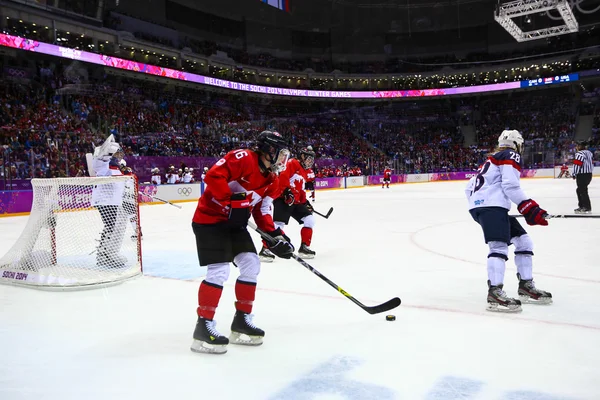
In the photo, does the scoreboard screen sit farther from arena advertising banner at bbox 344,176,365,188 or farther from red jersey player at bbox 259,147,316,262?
red jersey player at bbox 259,147,316,262

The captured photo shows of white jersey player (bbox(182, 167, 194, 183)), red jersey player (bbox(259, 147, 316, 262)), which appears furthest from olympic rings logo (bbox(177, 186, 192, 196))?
red jersey player (bbox(259, 147, 316, 262))

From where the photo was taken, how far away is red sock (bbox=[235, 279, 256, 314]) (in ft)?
9.59

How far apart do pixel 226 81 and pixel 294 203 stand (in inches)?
1037

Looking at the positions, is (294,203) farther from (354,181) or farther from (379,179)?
(379,179)

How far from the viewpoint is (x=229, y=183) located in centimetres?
283

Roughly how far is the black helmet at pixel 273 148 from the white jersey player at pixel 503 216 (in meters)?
1.68

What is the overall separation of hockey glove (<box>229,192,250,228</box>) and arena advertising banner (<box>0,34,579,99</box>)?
21.2 meters

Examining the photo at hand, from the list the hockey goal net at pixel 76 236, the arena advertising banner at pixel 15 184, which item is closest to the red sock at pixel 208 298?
the hockey goal net at pixel 76 236

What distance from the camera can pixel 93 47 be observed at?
77.6ft

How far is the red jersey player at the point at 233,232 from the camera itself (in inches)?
107

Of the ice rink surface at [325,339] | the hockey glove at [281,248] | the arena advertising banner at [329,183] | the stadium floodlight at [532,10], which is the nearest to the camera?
the ice rink surface at [325,339]

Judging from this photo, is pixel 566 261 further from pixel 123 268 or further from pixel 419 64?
pixel 419 64

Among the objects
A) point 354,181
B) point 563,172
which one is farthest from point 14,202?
point 563,172

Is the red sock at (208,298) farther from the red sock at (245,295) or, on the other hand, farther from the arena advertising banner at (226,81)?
the arena advertising banner at (226,81)
